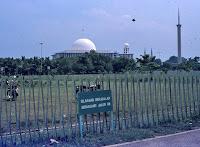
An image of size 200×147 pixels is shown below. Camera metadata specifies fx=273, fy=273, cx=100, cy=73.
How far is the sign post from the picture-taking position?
6215 millimetres

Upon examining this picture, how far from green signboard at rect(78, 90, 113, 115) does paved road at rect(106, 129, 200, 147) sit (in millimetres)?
1053

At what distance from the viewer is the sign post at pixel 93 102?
245 inches

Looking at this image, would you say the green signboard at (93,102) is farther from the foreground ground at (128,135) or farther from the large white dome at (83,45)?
the large white dome at (83,45)

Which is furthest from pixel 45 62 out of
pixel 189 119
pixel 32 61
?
pixel 189 119

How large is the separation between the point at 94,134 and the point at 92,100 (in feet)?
2.89

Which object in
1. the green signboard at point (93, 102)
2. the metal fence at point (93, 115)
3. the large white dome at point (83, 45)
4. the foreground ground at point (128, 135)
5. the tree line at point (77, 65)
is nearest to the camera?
the foreground ground at point (128, 135)

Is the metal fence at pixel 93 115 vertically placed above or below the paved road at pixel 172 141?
above

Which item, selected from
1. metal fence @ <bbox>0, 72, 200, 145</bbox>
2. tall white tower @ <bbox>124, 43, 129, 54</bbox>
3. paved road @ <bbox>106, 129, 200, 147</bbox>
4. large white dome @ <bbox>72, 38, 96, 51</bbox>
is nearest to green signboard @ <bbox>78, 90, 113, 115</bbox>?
metal fence @ <bbox>0, 72, 200, 145</bbox>

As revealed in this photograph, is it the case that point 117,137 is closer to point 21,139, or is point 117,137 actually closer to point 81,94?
point 81,94

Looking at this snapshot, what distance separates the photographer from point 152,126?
749 centimetres

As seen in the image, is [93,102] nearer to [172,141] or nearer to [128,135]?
[128,135]

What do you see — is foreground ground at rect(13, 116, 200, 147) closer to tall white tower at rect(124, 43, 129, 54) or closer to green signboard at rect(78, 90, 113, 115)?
green signboard at rect(78, 90, 113, 115)

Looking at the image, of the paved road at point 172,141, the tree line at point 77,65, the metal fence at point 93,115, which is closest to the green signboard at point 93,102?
the metal fence at point 93,115

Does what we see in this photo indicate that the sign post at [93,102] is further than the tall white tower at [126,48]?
No
